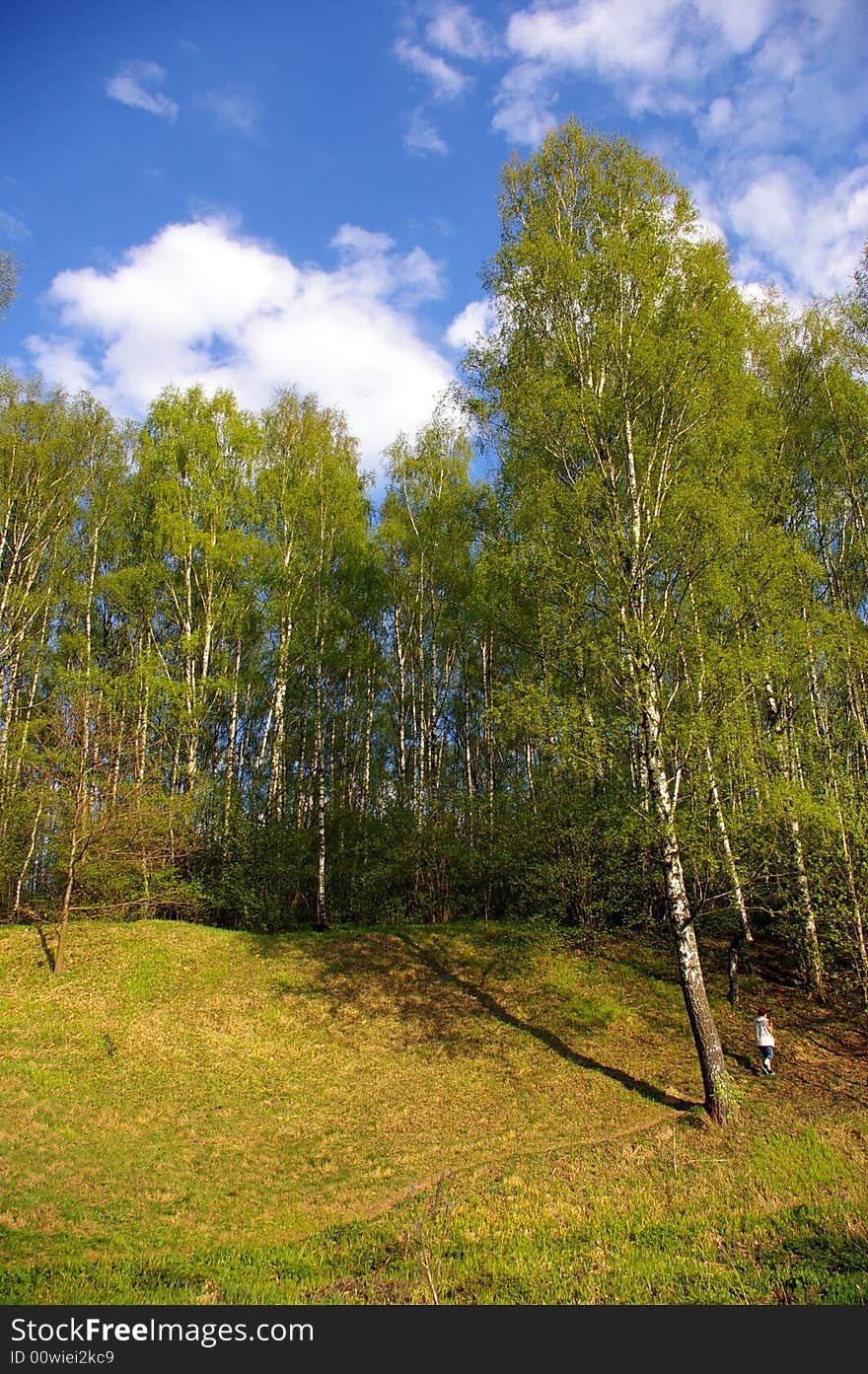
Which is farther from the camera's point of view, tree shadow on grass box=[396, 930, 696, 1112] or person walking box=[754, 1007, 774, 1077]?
person walking box=[754, 1007, 774, 1077]

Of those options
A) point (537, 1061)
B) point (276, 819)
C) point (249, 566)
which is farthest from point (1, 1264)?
point (249, 566)

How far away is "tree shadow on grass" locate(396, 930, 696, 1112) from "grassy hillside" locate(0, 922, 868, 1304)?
77 millimetres

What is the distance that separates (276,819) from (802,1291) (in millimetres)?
17847

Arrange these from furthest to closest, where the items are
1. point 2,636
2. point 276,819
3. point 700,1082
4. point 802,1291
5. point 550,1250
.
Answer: point 276,819
point 2,636
point 700,1082
point 550,1250
point 802,1291

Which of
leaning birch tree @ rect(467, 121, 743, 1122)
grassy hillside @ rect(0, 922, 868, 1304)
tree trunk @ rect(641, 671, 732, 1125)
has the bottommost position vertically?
grassy hillside @ rect(0, 922, 868, 1304)

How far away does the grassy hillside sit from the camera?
6.43 meters

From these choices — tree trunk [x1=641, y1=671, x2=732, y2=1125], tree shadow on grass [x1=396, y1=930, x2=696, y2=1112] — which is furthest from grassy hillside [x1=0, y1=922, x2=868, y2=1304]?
tree trunk [x1=641, y1=671, x2=732, y2=1125]

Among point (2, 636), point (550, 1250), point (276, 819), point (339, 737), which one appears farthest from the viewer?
point (339, 737)

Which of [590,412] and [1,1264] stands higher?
[590,412]

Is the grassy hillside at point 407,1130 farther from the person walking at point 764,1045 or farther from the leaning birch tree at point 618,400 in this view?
the leaning birch tree at point 618,400

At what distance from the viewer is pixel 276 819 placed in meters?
21.7

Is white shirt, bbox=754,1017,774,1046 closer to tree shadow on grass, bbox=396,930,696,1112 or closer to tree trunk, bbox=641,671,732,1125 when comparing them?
tree trunk, bbox=641,671,732,1125

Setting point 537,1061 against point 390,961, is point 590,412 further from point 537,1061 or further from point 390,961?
point 390,961

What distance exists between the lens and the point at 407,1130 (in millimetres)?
10336
